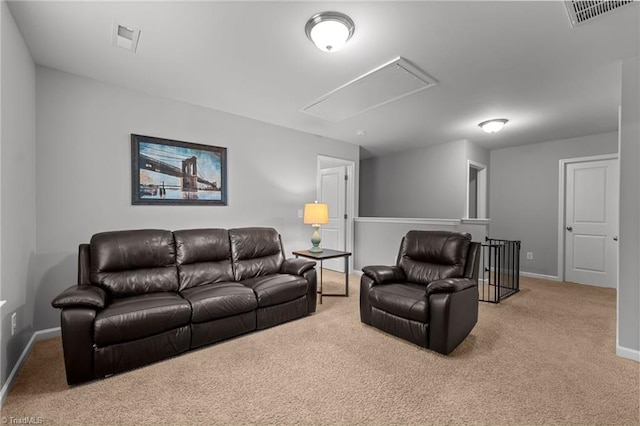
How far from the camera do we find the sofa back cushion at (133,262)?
2.41 meters

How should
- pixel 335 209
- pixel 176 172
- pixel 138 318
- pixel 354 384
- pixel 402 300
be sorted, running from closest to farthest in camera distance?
pixel 354 384 < pixel 138 318 < pixel 402 300 < pixel 176 172 < pixel 335 209

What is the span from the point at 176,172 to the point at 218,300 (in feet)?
5.46

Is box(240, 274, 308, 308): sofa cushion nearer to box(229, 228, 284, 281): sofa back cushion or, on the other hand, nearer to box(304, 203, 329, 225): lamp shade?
box(229, 228, 284, 281): sofa back cushion

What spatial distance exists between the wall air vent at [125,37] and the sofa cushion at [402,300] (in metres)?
2.80

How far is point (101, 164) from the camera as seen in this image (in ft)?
9.27

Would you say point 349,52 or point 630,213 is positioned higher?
point 349,52

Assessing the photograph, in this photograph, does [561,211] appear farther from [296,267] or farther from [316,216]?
[296,267]

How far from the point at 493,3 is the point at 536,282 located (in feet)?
14.9

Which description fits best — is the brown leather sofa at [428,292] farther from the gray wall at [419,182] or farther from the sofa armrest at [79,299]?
the gray wall at [419,182]

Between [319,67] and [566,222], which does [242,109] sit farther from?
[566,222]

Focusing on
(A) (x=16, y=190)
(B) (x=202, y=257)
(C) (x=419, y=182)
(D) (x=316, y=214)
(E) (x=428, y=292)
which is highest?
(C) (x=419, y=182)

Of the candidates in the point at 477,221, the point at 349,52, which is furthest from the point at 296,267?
the point at 477,221

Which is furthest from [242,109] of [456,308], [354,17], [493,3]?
[456,308]

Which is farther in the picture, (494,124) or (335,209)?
(335,209)
